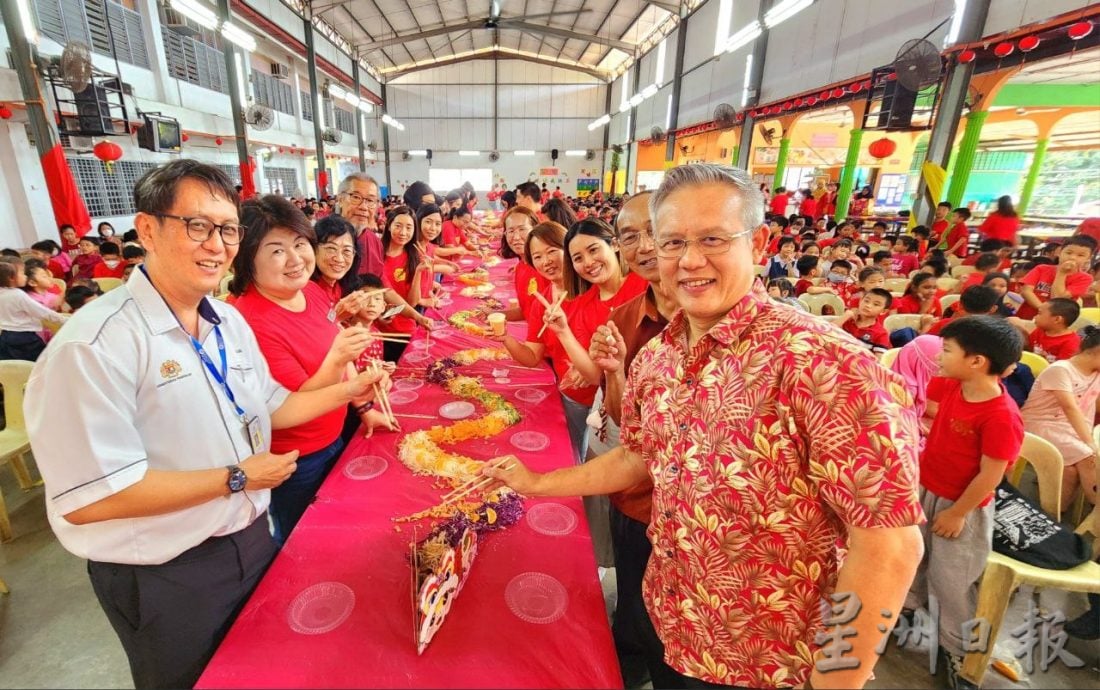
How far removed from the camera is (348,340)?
75.2 inches

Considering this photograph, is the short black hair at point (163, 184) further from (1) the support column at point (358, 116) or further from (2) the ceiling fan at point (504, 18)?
(2) the ceiling fan at point (504, 18)

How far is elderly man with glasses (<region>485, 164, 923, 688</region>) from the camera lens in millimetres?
898

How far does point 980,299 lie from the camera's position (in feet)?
10.5

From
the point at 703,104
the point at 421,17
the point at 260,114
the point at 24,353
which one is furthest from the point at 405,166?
the point at 24,353

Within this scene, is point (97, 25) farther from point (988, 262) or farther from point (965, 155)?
point (965, 155)

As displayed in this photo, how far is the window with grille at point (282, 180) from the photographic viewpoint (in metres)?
16.8

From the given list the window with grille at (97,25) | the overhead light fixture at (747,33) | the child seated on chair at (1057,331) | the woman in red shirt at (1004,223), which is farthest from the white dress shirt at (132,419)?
the overhead light fixture at (747,33)

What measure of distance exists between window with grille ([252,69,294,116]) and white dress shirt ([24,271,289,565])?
15.9 m

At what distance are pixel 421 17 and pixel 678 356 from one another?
71.6 ft

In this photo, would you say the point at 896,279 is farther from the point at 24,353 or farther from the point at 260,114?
the point at 260,114

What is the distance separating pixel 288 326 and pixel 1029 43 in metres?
8.24

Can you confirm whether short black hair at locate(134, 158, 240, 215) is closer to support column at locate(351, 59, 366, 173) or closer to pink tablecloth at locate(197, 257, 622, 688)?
pink tablecloth at locate(197, 257, 622, 688)

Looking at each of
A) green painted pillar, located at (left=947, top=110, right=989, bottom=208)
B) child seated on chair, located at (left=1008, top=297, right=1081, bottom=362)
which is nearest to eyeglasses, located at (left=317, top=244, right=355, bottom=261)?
child seated on chair, located at (left=1008, top=297, right=1081, bottom=362)

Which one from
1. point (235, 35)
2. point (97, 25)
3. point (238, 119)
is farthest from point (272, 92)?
A: point (235, 35)
